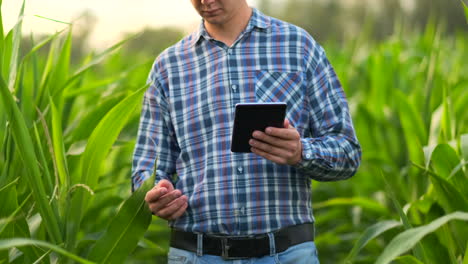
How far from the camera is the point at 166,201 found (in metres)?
1.67

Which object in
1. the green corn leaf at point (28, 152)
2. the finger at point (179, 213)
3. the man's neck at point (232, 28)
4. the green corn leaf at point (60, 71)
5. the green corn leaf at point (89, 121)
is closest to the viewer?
the green corn leaf at point (28, 152)

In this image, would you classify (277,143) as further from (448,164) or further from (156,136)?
(448,164)

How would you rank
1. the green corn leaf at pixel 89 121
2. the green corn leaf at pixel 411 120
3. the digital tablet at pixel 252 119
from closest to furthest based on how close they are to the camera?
the digital tablet at pixel 252 119 → the green corn leaf at pixel 89 121 → the green corn leaf at pixel 411 120

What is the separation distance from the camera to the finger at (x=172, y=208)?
1.68 m

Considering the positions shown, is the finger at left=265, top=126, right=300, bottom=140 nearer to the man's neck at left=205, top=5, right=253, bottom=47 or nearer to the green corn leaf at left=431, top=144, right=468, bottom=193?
the man's neck at left=205, top=5, right=253, bottom=47

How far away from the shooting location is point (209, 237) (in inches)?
68.7

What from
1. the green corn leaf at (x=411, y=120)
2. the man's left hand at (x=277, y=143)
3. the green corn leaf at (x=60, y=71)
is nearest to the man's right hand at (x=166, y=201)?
the man's left hand at (x=277, y=143)

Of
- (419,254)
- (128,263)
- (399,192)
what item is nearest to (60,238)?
(419,254)

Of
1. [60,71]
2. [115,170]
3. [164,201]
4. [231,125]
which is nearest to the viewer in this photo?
[164,201]

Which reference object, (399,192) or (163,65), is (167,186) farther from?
(399,192)

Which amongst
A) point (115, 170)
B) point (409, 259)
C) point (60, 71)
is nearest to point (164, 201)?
point (409, 259)

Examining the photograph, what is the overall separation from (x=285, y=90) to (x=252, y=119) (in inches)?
10.6

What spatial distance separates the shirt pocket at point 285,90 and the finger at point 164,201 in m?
0.30

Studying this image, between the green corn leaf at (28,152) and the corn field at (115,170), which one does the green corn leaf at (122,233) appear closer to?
the corn field at (115,170)
